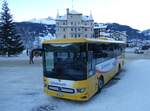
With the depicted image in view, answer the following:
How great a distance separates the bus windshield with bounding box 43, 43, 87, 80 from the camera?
1116 cm

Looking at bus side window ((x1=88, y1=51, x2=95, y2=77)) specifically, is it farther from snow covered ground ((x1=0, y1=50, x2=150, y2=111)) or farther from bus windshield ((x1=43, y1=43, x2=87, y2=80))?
snow covered ground ((x1=0, y1=50, x2=150, y2=111))

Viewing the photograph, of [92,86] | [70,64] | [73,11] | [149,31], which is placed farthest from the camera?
[149,31]

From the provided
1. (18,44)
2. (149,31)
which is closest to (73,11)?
(18,44)

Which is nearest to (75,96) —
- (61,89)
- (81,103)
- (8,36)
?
(81,103)

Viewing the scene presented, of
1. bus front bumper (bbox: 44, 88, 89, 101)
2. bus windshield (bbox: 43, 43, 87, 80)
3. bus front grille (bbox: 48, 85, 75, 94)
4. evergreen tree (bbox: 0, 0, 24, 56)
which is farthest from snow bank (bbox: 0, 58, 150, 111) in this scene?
evergreen tree (bbox: 0, 0, 24, 56)

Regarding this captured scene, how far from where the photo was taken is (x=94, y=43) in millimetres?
12641

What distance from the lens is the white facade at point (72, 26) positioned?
100 meters

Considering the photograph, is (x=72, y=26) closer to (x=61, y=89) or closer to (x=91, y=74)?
(x=91, y=74)

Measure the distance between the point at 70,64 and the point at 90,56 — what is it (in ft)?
3.46

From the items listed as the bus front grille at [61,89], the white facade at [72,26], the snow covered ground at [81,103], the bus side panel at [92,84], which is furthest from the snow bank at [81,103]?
the white facade at [72,26]

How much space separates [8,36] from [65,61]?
42185mm

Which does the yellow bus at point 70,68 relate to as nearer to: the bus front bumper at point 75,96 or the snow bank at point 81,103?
the bus front bumper at point 75,96

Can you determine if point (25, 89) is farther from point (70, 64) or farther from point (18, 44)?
point (18, 44)

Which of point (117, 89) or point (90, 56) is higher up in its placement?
point (90, 56)
